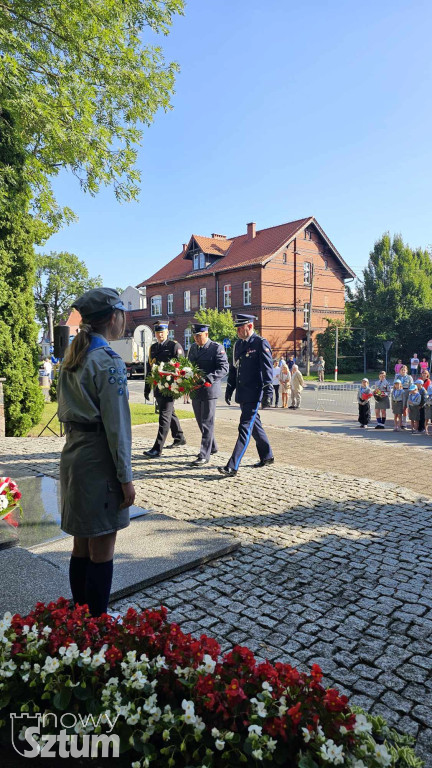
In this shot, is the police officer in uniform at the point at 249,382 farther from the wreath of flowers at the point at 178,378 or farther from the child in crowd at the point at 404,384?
the child in crowd at the point at 404,384

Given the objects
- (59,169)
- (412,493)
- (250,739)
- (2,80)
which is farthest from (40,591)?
(59,169)

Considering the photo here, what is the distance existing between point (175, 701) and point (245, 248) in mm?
47441

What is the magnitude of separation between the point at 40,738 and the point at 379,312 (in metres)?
51.0

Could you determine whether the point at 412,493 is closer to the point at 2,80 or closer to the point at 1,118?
the point at 2,80

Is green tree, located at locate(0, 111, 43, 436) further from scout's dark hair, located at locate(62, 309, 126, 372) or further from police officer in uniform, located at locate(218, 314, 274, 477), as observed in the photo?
scout's dark hair, located at locate(62, 309, 126, 372)

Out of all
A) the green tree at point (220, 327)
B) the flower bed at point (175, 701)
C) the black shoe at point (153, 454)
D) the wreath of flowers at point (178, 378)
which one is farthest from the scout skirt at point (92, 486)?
the green tree at point (220, 327)

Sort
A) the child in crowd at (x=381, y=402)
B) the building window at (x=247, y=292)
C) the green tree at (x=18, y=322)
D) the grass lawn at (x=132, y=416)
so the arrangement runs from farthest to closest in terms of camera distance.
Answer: the building window at (x=247, y=292), the child in crowd at (x=381, y=402), the grass lawn at (x=132, y=416), the green tree at (x=18, y=322)

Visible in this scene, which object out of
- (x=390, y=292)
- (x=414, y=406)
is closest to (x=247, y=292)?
(x=390, y=292)

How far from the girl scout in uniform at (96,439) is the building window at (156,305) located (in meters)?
51.6

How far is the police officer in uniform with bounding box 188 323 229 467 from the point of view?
8.07 metres

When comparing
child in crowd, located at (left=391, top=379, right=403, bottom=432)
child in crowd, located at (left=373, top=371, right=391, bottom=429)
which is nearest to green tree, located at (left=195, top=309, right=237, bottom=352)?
child in crowd, located at (left=373, top=371, right=391, bottom=429)

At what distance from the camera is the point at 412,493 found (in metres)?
6.74

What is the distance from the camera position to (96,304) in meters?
2.79

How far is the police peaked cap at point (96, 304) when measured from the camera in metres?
2.77
